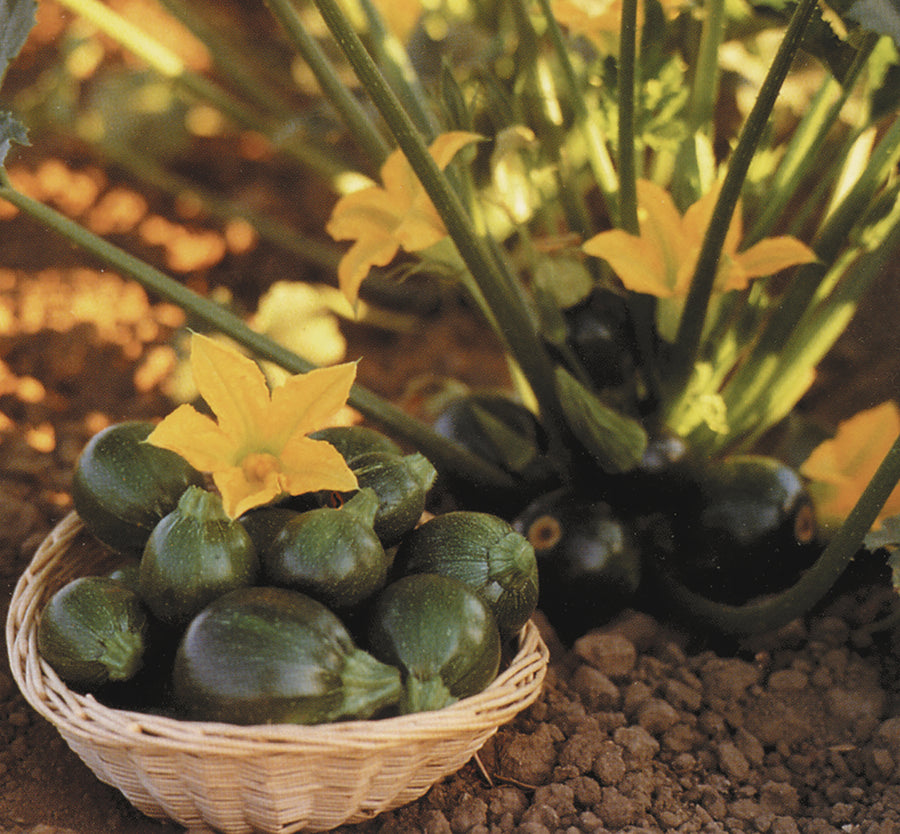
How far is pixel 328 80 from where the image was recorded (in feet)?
5.25

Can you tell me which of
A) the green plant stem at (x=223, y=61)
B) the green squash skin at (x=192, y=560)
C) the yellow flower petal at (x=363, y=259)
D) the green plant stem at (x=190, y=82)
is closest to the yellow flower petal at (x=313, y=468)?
the green squash skin at (x=192, y=560)

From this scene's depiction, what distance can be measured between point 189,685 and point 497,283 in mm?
782

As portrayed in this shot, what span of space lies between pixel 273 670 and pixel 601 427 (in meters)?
0.74

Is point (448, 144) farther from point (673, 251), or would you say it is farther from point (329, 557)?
point (329, 557)

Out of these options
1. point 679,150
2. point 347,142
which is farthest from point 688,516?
point 347,142

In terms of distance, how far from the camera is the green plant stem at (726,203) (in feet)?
4.15

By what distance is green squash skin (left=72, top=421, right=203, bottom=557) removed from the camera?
139 cm

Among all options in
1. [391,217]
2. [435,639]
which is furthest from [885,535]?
[391,217]

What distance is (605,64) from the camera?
167 cm

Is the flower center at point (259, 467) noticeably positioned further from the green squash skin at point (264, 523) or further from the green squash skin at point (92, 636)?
the green squash skin at point (92, 636)

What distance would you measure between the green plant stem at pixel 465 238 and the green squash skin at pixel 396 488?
339mm

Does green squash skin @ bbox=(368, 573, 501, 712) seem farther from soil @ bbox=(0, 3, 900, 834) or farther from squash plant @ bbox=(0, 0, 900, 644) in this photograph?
squash plant @ bbox=(0, 0, 900, 644)

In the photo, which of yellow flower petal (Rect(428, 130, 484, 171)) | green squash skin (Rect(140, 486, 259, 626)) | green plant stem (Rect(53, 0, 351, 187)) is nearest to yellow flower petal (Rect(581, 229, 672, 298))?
yellow flower petal (Rect(428, 130, 484, 171))

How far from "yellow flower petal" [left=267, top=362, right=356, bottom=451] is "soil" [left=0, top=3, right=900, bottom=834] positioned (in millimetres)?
545
